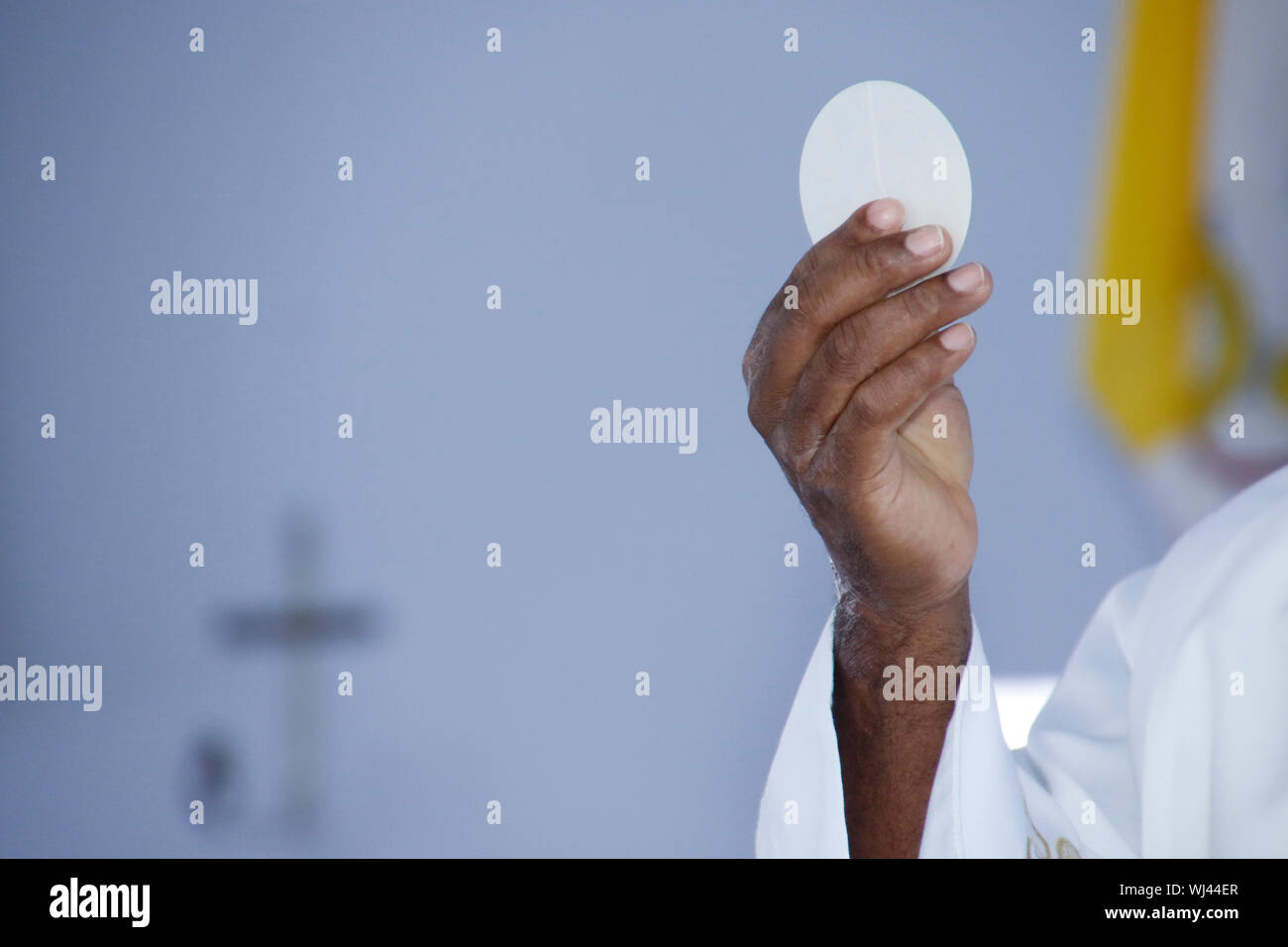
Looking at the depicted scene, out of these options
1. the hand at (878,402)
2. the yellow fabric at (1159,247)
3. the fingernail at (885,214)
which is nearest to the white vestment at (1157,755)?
the hand at (878,402)

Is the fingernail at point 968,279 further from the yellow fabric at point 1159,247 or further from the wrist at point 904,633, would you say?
the yellow fabric at point 1159,247

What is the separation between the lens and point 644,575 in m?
1.49

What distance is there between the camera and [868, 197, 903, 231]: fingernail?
1.87 ft

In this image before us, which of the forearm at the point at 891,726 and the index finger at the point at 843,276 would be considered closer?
the index finger at the point at 843,276

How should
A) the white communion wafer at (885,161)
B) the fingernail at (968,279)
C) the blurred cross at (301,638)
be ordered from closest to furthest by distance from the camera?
the fingernail at (968,279) → the white communion wafer at (885,161) → the blurred cross at (301,638)

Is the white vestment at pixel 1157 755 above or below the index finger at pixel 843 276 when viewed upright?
below

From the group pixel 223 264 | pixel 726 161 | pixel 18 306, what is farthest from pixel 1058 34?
pixel 18 306

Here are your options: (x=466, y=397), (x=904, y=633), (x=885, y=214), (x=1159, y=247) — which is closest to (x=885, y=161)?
(x=885, y=214)

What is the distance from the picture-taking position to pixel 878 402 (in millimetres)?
605

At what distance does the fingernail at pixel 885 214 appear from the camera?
1.87 ft

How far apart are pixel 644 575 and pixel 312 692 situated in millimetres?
507

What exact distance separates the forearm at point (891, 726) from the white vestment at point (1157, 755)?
18 millimetres

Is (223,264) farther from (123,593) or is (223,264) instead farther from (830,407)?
(830,407)
